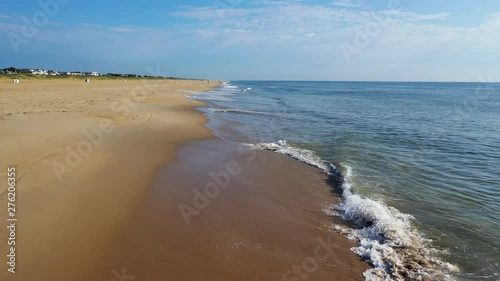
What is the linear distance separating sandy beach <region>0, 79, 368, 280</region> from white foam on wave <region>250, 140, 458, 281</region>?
0.34m

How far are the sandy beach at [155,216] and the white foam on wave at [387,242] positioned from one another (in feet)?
1.10

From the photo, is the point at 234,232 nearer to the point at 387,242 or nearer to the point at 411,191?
the point at 387,242

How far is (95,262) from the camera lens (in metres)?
5.47

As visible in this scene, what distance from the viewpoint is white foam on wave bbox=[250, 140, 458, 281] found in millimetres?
5812

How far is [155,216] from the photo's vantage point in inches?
289

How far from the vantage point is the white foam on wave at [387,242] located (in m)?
5.81

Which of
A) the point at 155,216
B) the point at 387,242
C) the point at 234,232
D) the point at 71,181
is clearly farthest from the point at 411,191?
the point at 71,181

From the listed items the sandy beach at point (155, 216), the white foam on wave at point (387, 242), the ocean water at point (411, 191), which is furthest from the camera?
the ocean water at point (411, 191)

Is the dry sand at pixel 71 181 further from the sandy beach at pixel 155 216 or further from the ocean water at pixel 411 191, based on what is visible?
the ocean water at pixel 411 191

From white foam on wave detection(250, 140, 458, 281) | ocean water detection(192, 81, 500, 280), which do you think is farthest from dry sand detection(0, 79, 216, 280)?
white foam on wave detection(250, 140, 458, 281)

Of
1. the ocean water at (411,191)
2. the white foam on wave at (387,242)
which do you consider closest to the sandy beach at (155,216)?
the white foam on wave at (387,242)

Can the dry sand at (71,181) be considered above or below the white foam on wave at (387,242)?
above

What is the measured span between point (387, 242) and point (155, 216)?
5091 mm

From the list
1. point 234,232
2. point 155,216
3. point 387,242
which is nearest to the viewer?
point 387,242
